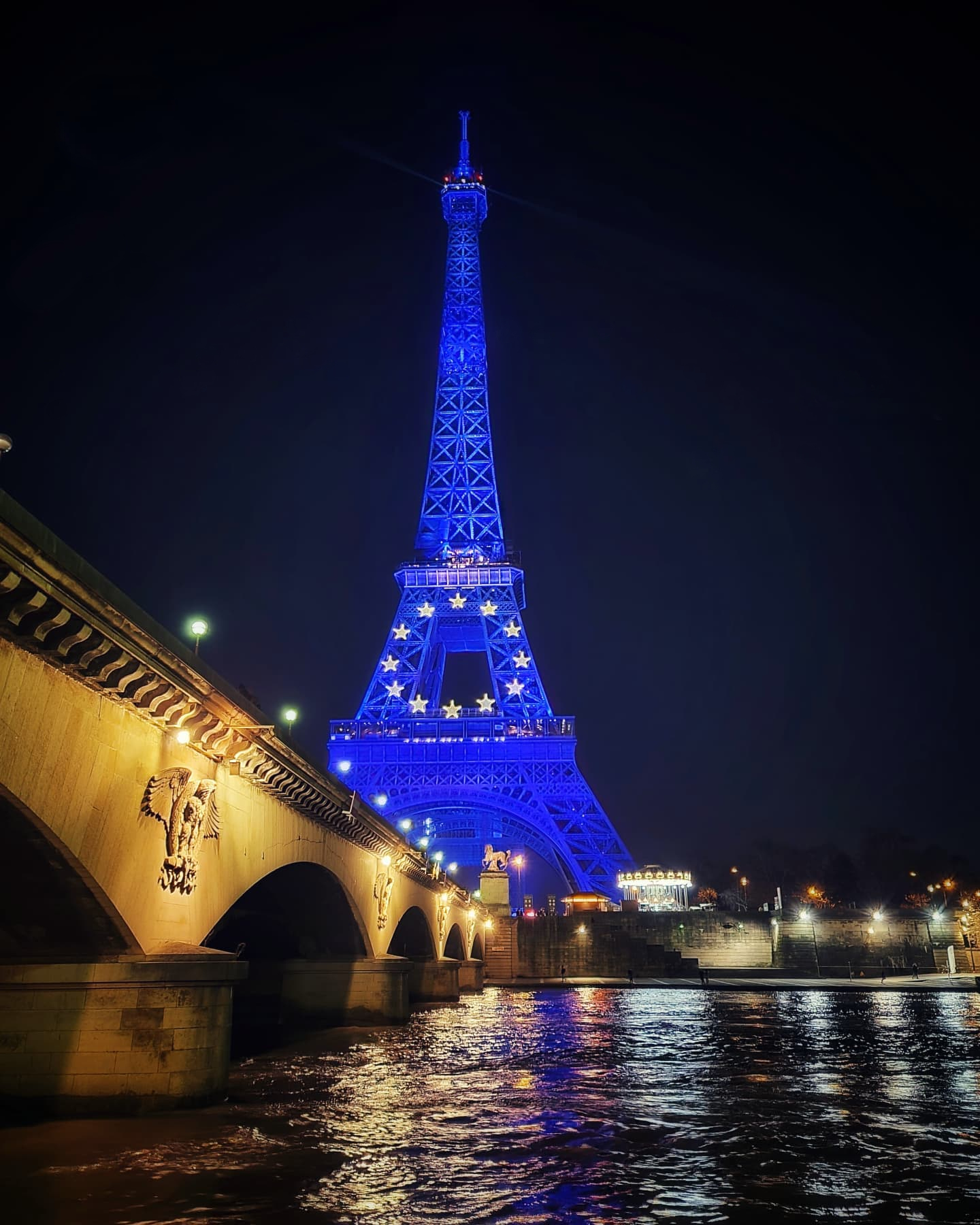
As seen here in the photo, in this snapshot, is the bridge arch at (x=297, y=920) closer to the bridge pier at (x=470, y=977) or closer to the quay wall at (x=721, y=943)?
the bridge pier at (x=470, y=977)

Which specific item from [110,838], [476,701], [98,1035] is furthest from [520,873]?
[110,838]

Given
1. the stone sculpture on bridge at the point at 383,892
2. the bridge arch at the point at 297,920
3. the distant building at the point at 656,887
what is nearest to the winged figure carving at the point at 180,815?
the bridge arch at the point at 297,920

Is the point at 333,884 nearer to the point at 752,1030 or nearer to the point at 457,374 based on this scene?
the point at 752,1030

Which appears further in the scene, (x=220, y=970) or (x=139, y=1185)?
(x=220, y=970)

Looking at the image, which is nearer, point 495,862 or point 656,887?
point 495,862

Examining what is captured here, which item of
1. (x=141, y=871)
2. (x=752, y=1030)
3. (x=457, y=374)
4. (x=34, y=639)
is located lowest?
(x=752, y=1030)

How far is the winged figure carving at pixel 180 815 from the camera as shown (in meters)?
14.2

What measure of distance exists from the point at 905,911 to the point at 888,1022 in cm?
5765

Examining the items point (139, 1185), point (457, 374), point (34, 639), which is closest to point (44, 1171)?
point (139, 1185)

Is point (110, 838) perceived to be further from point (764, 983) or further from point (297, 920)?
point (764, 983)

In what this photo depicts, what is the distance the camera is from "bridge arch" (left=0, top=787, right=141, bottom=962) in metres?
11.5

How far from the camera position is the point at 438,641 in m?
101

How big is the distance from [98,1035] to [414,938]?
37.3 meters

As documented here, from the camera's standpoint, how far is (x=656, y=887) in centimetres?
9994
